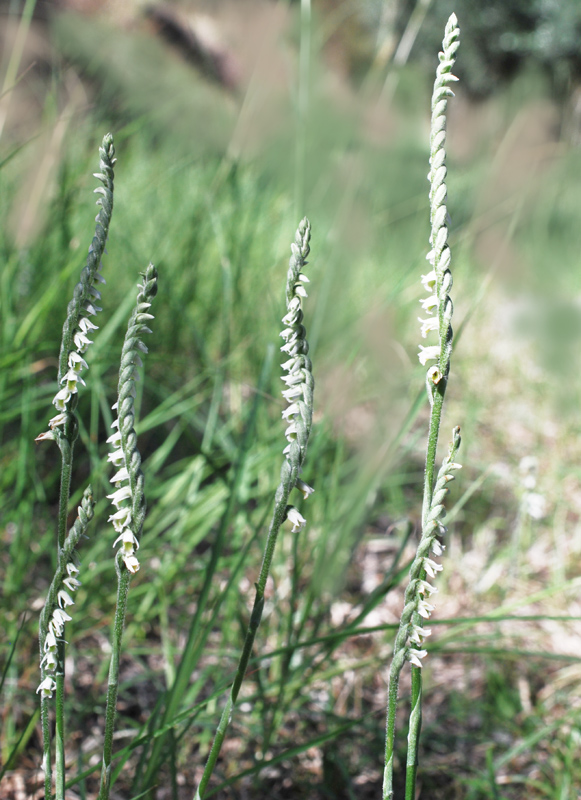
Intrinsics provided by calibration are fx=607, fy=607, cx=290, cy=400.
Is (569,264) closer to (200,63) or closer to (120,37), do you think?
(200,63)

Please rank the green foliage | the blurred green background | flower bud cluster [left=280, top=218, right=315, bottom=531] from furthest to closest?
the green foliage, the blurred green background, flower bud cluster [left=280, top=218, right=315, bottom=531]

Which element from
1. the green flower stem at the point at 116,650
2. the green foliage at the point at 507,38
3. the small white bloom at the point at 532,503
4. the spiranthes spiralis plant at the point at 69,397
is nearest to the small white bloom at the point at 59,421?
the spiranthes spiralis plant at the point at 69,397

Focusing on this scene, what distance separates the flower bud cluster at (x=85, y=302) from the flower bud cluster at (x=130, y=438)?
0.11 ft

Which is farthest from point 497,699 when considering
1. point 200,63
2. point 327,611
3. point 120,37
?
point 120,37

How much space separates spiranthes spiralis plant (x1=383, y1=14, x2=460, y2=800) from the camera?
44cm

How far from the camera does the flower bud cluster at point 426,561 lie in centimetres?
46

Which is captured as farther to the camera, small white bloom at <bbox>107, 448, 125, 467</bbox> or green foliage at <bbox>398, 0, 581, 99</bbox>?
green foliage at <bbox>398, 0, 581, 99</bbox>

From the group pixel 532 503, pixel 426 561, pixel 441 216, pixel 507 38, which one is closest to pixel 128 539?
pixel 426 561

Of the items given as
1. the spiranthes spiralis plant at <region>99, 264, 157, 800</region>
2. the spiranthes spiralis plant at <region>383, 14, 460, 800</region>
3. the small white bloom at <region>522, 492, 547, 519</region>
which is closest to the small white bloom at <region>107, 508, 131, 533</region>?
the spiranthes spiralis plant at <region>99, 264, 157, 800</region>

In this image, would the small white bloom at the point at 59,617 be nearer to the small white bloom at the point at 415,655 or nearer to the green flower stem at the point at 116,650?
the green flower stem at the point at 116,650

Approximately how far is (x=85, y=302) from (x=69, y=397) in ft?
0.25

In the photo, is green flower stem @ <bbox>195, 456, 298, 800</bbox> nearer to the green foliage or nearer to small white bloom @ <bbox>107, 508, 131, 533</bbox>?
small white bloom @ <bbox>107, 508, 131, 533</bbox>

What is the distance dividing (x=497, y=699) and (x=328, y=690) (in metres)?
0.43

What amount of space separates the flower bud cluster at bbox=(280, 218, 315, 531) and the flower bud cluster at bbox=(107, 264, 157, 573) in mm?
100
